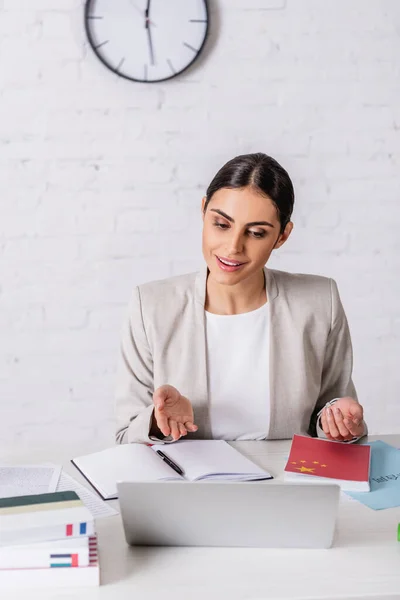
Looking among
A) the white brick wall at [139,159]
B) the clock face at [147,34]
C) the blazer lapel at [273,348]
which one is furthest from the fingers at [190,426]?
the clock face at [147,34]

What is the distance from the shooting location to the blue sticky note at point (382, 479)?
138cm

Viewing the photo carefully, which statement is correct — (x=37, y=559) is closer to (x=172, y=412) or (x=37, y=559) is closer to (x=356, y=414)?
(x=172, y=412)

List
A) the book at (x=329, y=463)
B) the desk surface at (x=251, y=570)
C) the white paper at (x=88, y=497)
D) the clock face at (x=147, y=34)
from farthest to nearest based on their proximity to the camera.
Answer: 1. the clock face at (x=147, y=34)
2. the book at (x=329, y=463)
3. the white paper at (x=88, y=497)
4. the desk surface at (x=251, y=570)

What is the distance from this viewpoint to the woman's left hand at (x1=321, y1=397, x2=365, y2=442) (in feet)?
5.45

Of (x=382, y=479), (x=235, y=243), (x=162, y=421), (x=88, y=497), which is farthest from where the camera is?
(x=235, y=243)

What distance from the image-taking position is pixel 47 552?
108cm

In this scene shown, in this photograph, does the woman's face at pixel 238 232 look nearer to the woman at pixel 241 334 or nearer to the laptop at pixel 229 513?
the woman at pixel 241 334

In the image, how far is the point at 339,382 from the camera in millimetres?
1966

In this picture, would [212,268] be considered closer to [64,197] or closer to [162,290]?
[162,290]

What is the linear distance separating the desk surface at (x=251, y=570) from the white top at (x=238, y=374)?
554mm

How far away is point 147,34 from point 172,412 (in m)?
1.59

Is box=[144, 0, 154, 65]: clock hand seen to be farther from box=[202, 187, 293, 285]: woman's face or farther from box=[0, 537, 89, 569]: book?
box=[0, 537, 89, 569]: book

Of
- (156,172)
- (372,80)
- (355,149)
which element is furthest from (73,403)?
(372,80)

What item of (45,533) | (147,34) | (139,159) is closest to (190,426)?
(45,533)
